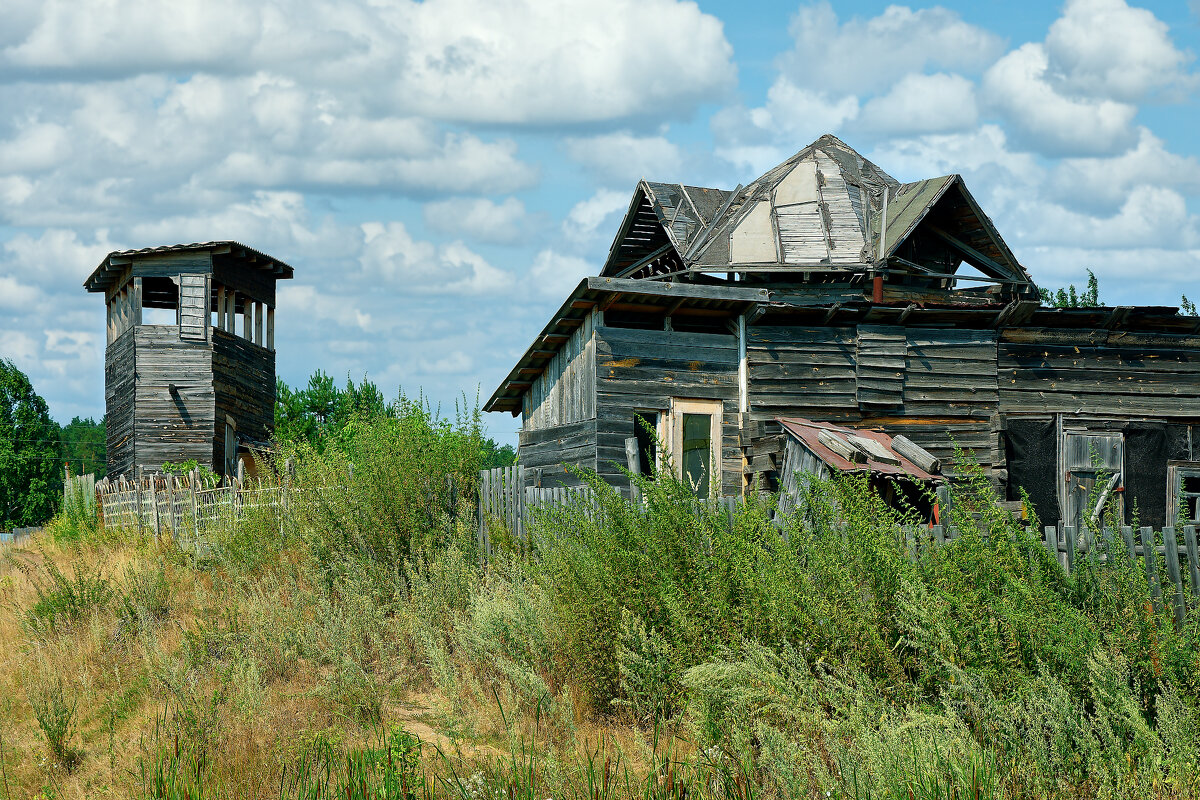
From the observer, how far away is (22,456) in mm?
44875

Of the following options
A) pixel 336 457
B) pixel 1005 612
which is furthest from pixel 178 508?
pixel 1005 612

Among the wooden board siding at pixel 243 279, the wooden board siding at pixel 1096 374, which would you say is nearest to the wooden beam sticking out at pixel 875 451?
the wooden board siding at pixel 1096 374

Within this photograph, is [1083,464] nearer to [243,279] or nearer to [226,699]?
[226,699]

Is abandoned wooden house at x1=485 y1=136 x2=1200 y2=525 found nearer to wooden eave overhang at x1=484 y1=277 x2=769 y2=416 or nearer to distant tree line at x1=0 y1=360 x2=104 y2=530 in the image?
wooden eave overhang at x1=484 y1=277 x2=769 y2=416

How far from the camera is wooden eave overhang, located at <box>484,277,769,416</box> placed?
15.4m

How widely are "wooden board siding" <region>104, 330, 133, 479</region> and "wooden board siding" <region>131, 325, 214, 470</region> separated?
1.63 ft

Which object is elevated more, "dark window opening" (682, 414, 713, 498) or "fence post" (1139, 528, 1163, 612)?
"dark window opening" (682, 414, 713, 498)

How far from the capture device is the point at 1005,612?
640 centimetres

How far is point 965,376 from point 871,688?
492 inches

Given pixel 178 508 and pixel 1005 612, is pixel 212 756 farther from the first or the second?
pixel 178 508

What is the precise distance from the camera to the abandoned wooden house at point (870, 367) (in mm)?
16375

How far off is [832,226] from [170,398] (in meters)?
19.9

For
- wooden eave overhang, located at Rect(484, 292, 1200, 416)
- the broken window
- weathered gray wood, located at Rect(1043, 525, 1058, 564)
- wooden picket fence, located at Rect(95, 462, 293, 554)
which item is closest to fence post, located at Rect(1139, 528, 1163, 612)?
weathered gray wood, located at Rect(1043, 525, 1058, 564)

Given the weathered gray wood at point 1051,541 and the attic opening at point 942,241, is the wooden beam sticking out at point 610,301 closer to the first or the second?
the attic opening at point 942,241
